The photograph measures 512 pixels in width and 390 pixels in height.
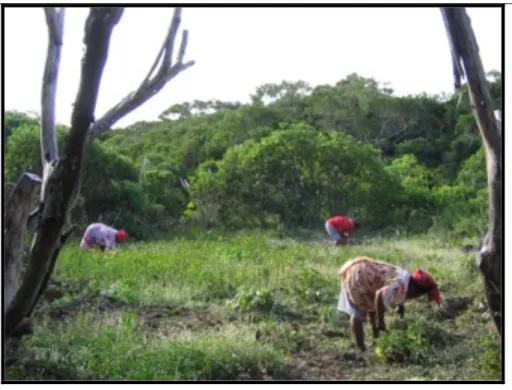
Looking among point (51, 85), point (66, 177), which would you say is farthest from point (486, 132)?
point (51, 85)

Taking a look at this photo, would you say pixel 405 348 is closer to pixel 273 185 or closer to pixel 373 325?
pixel 373 325

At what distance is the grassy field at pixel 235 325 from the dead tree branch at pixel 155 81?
1.57 metres

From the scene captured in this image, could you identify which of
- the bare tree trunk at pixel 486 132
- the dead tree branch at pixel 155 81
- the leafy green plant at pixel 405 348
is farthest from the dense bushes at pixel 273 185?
the dead tree branch at pixel 155 81

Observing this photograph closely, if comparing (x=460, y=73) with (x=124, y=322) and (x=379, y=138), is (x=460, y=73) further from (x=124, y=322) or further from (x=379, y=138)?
(x=379, y=138)

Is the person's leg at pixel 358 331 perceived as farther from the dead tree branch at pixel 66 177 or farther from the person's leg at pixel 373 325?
the dead tree branch at pixel 66 177

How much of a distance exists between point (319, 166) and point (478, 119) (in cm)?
1560

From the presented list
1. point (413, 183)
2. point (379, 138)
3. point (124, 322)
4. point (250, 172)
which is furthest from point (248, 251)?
point (379, 138)

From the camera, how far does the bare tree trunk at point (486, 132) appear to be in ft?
17.7

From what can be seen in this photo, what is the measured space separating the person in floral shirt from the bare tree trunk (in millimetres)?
1064

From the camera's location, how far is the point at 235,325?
7238 millimetres

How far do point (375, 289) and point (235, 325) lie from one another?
1.33 m

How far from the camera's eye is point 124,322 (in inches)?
266

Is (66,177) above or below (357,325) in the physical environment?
above

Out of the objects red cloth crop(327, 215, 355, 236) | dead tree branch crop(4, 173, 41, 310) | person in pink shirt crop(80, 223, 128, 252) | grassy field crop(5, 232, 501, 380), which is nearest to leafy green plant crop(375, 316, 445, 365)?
grassy field crop(5, 232, 501, 380)
